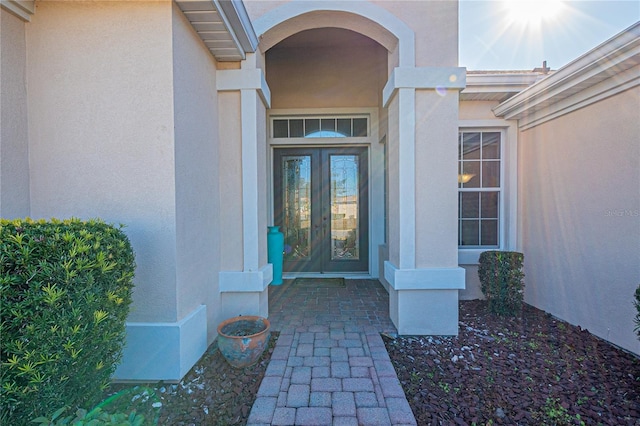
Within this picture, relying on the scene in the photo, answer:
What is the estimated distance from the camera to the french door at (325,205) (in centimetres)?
584

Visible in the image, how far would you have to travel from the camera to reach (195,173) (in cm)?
277

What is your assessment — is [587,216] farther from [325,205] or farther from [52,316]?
[52,316]

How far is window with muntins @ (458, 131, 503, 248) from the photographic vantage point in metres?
4.77

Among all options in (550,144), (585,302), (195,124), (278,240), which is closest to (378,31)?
(195,124)

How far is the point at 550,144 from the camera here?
159 inches

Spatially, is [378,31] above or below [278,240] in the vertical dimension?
above

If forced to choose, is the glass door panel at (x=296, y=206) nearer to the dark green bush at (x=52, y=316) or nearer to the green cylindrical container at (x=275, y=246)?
the green cylindrical container at (x=275, y=246)

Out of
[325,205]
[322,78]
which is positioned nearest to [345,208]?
[325,205]

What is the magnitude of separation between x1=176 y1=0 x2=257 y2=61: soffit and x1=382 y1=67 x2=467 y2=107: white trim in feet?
5.41

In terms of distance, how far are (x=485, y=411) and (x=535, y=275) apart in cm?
297

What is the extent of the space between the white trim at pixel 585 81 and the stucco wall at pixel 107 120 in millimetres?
4007

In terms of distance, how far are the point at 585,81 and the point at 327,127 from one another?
3.76m

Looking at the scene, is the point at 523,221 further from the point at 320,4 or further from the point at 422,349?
the point at 320,4

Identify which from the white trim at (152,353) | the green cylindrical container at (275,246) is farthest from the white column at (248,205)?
the green cylindrical container at (275,246)
